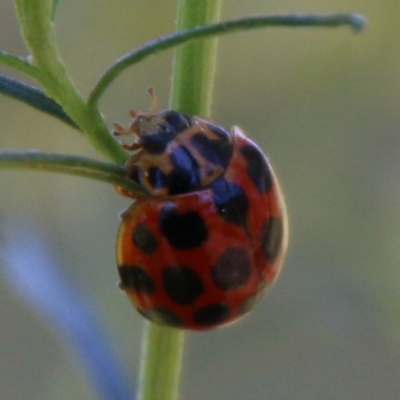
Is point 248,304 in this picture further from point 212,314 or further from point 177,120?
point 177,120

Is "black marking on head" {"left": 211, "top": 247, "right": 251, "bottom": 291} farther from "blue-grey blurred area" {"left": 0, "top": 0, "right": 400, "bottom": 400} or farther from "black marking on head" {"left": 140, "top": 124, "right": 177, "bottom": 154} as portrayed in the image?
"blue-grey blurred area" {"left": 0, "top": 0, "right": 400, "bottom": 400}

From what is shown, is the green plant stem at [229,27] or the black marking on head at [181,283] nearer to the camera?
the green plant stem at [229,27]

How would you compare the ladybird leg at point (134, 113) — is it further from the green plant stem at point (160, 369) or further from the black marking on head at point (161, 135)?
the green plant stem at point (160, 369)

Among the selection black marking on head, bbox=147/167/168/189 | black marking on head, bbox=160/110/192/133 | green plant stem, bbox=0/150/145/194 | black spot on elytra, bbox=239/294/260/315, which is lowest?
black spot on elytra, bbox=239/294/260/315

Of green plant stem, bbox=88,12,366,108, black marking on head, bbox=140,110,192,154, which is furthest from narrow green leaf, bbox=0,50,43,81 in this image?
black marking on head, bbox=140,110,192,154

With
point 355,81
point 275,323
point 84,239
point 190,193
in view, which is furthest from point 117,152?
point 355,81

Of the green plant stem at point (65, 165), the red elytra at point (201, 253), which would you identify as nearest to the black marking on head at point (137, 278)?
the red elytra at point (201, 253)

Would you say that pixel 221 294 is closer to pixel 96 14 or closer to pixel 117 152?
pixel 117 152
